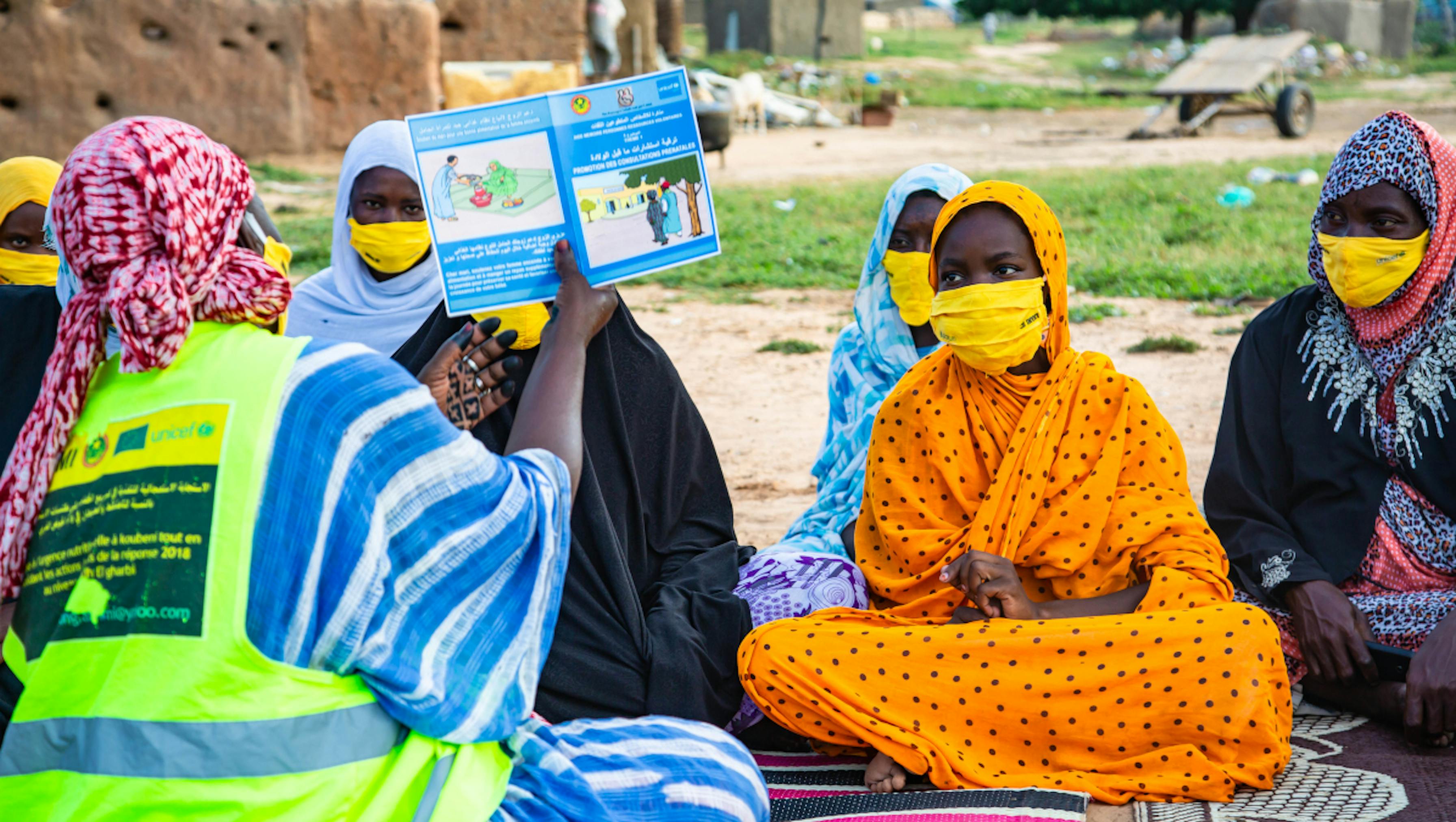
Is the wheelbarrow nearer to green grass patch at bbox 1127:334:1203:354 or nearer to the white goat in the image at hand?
the white goat

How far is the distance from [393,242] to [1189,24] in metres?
30.3

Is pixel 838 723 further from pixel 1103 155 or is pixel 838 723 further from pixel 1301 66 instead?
pixel 1301 66

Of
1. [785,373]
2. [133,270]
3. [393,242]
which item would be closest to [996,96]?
[785,373]

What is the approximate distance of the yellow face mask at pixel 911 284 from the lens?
Answer: 3926mm

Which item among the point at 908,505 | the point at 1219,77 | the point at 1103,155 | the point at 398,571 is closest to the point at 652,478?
the point at 908,505

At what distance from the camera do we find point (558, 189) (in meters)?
2.54

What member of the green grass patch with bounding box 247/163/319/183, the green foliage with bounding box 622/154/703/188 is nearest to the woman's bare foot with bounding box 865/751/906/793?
the green foliage with bounding box 622/154/703/188

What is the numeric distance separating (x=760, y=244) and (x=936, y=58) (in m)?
22.6

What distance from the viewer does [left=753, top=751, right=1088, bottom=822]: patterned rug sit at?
2.52 m

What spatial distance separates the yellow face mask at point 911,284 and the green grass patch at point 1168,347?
3.31 meters

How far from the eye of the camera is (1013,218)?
3.02 m

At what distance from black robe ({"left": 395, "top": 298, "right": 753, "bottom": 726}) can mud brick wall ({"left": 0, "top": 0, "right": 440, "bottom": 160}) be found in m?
10.6

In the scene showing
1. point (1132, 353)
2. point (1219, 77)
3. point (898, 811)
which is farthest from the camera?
point (1219, 77)

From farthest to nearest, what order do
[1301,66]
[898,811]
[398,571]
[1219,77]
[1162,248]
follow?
[1301,66], [1219,77], [1162,248], [898,811], [398,571]
